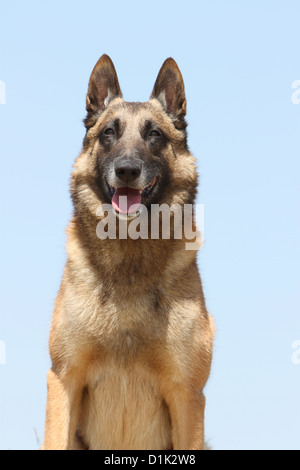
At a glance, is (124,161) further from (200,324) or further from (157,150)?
(200,324)

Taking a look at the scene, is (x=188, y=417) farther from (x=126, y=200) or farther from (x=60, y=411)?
(x=126, y=200)

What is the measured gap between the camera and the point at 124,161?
535 centimetres

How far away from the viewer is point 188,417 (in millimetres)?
5223

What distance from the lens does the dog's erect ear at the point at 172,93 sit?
6.12 meters

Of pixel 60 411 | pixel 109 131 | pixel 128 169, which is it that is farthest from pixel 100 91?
pixel 60 411

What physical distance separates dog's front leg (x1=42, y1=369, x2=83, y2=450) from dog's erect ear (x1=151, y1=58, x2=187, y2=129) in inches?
106

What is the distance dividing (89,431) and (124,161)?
7.92 ft

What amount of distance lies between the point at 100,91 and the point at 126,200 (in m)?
1.38

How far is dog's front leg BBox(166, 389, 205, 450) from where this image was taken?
5223 mm

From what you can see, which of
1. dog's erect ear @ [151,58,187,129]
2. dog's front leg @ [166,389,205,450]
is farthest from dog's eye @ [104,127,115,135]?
dog's front leg @ [166,389,205,450]

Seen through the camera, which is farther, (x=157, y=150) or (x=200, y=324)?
(x=157, y=150)

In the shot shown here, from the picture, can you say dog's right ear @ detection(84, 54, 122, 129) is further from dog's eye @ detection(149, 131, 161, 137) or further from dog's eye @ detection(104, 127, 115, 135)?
dog's eye @ detection(149, 131, 161, 137)

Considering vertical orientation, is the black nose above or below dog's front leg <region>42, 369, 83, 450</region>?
above
